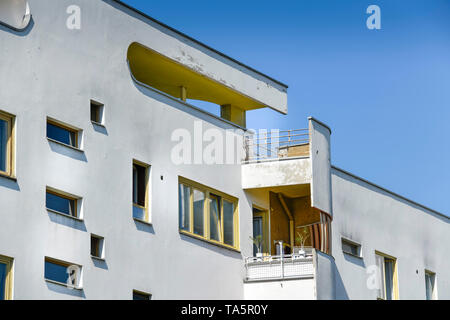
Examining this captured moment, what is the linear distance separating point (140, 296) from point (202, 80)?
7.51 metres

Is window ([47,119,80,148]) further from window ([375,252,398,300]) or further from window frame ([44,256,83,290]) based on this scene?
window ([375,252,398,300])

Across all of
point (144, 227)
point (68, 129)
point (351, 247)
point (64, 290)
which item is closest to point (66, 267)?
point (64, 290)

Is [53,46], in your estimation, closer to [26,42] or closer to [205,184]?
[26,42]

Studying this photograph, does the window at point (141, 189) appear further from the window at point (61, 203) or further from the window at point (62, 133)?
the window at point (61, 203)

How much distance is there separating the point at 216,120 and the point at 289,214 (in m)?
4.24

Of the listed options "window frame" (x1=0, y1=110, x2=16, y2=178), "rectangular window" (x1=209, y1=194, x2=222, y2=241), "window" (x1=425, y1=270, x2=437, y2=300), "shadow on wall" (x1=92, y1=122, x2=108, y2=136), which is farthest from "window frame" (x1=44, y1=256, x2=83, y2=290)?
"window" (x1=425, y1=270, x2=437, y2=300)

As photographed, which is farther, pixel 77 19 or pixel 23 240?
pixel 77 19

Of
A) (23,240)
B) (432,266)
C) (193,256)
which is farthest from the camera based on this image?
(432,266)

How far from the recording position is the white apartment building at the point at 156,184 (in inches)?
971

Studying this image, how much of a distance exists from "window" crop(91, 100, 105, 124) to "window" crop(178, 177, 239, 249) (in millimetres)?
3365

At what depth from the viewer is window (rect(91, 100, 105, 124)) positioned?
2703 centimetres

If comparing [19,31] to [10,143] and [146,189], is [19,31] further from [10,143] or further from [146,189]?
[146,189]

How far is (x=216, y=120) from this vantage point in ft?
103
